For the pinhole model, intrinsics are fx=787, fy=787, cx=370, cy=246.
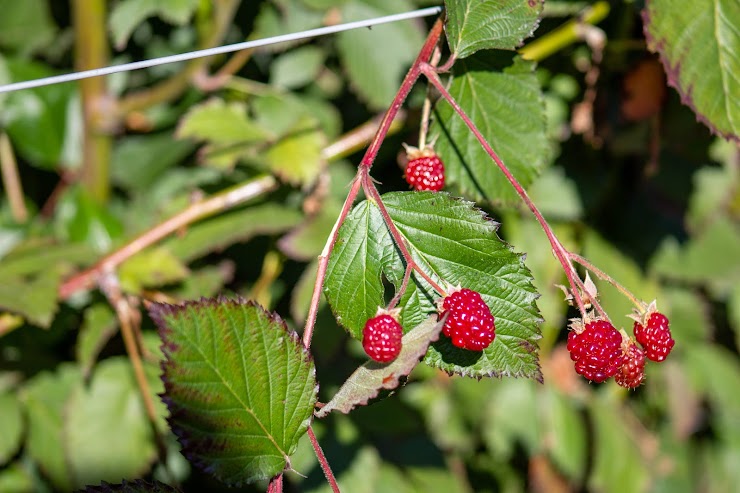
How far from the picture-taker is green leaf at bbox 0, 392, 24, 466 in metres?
1.39

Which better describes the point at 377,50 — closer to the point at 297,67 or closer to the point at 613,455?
the point at 297,67

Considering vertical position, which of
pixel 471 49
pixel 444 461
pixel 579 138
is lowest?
pixel 444 461

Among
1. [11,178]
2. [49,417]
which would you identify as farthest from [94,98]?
[49,417]

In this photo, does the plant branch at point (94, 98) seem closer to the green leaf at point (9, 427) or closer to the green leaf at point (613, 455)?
the green leaf at point (9, 427)

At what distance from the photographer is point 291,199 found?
147 cm

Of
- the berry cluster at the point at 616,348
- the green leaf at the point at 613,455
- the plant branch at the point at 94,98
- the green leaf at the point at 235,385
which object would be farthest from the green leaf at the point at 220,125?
the green leaf at the point at 613,455

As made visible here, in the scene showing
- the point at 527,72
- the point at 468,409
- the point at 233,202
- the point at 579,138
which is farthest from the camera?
the point at 468,409

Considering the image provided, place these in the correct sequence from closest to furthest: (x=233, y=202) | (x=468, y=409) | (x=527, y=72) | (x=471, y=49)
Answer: (x=471, y=49) < (x=527, y=72) < (x=233, y=202) < (x=468, y=409)

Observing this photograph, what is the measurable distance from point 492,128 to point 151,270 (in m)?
0.65

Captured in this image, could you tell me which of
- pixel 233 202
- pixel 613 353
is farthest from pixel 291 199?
pixel 613 353

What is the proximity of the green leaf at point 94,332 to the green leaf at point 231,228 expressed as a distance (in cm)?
16

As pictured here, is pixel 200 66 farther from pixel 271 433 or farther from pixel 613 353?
pixel 613 353

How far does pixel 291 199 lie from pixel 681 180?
2.82ft

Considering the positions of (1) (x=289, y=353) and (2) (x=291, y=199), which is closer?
(1) (x=289, y=353)
